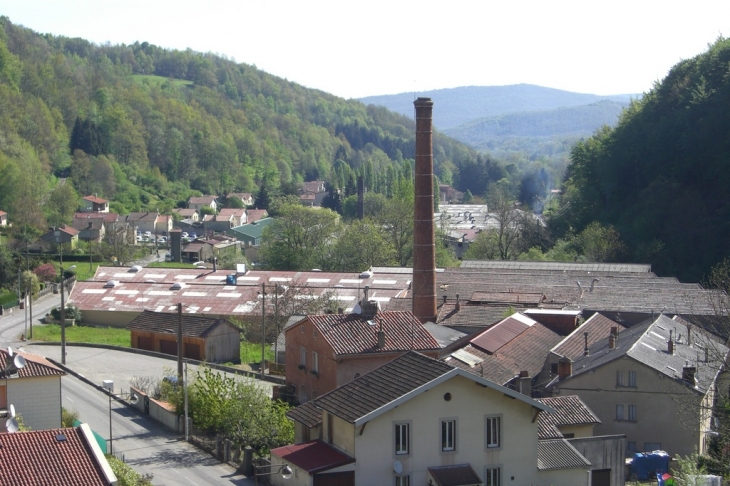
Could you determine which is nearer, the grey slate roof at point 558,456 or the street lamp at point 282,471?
the street lamp at point 282,471

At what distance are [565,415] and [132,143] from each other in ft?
321

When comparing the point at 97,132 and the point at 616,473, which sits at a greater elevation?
the point at 97,132

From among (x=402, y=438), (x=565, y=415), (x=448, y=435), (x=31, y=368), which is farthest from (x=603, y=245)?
(x=402, y=438)

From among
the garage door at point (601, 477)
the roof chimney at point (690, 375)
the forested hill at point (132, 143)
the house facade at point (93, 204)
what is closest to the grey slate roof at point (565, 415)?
the garage door at point (601, 477)

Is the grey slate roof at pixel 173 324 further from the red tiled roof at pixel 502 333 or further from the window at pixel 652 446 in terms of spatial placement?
the window at pixel 652 446

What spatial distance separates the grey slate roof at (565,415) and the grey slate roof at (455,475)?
308 cm

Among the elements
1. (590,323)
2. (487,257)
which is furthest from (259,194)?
(590,323)

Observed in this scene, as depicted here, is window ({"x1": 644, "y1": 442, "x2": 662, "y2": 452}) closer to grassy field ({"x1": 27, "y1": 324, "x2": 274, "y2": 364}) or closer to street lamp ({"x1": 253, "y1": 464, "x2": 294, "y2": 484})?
street lamp ({"x1": 253, "y1": 464, "x2": 294, "y2": 484})

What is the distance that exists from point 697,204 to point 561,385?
35.1 metres

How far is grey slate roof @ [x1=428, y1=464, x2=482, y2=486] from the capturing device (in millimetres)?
18656

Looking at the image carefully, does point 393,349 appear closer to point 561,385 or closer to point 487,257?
point 561,385

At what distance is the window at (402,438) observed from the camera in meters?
18.8

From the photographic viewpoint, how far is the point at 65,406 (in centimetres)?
2920

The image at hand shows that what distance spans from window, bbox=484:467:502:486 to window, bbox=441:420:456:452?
0.88 meters
